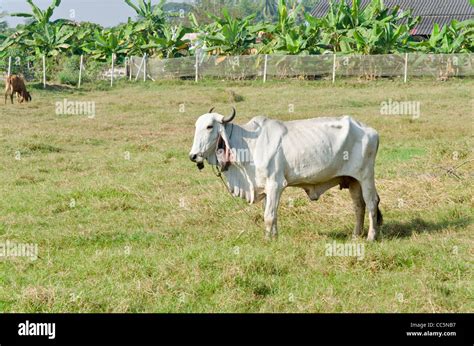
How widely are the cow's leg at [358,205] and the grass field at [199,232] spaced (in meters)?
0.17

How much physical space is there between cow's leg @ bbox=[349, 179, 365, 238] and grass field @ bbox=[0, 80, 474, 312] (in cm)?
17

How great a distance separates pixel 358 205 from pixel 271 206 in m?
1.09

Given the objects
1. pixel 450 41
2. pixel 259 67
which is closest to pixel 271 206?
pixel 259 67

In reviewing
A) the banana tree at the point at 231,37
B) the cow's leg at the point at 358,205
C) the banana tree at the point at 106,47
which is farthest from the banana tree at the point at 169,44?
the cow's leg at the point at 358,205

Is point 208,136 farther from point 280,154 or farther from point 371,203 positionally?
point 371,203

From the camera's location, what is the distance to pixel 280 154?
8.36 metres

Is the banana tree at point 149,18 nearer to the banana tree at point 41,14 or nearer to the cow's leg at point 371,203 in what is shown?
the banana tree at point 41,14

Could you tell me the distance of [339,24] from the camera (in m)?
31.8

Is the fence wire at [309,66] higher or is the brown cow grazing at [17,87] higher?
the fence wire at [309,66]

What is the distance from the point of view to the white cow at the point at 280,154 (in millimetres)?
8328

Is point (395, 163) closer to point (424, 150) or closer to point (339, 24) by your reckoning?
point (424, 150)

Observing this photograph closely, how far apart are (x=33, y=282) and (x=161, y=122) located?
495 inches
